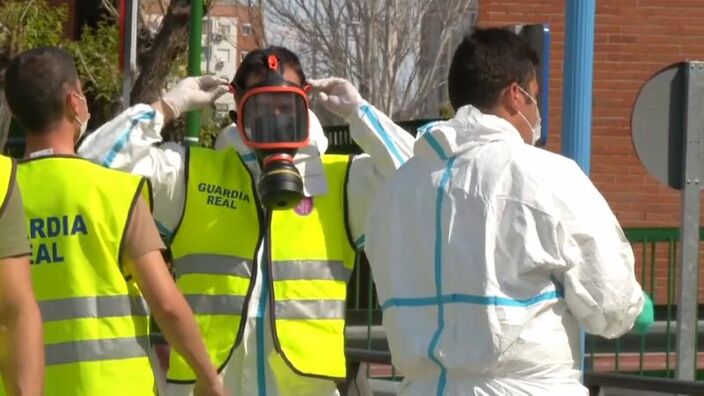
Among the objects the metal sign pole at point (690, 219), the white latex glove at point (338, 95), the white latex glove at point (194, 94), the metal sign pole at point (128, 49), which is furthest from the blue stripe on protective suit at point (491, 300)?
the metal sign pole at point (128, 49)

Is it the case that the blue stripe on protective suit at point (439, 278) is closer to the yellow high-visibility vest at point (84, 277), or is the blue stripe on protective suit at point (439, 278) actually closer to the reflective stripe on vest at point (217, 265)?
the yellow high-visibility vest at point (84, 277)

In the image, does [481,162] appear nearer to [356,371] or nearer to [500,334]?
[500,334]

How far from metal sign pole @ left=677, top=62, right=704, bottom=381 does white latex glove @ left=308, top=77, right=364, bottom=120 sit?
1.92m

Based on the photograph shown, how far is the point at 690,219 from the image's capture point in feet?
22.4

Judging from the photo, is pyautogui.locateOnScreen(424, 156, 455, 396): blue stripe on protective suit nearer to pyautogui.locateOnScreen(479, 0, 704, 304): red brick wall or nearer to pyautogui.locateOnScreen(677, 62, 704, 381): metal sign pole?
pyautogui.locateOnScreen(677, 62, 704, 381): metal sign pole

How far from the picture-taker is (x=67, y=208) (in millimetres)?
4621

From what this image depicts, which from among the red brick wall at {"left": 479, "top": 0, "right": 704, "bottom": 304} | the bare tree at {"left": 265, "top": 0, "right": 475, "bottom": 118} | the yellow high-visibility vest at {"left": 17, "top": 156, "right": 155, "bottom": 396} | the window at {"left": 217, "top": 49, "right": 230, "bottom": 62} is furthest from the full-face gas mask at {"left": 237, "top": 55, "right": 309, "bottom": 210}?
the window at {"left": 217, "top": 49, "right": 230, "bottom": 62}

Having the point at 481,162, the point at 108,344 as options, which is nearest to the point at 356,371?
the point at 108,344

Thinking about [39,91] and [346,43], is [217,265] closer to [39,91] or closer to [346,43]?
[39,91]

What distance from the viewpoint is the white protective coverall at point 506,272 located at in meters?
4.05

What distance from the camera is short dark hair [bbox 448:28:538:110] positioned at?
434 cm

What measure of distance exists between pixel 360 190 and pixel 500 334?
134 cm

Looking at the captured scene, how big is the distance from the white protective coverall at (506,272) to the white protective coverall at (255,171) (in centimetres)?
90

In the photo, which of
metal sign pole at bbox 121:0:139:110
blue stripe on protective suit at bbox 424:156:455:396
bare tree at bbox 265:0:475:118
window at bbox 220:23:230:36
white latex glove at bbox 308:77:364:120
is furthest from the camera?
window at bbox 220:23:230:36
